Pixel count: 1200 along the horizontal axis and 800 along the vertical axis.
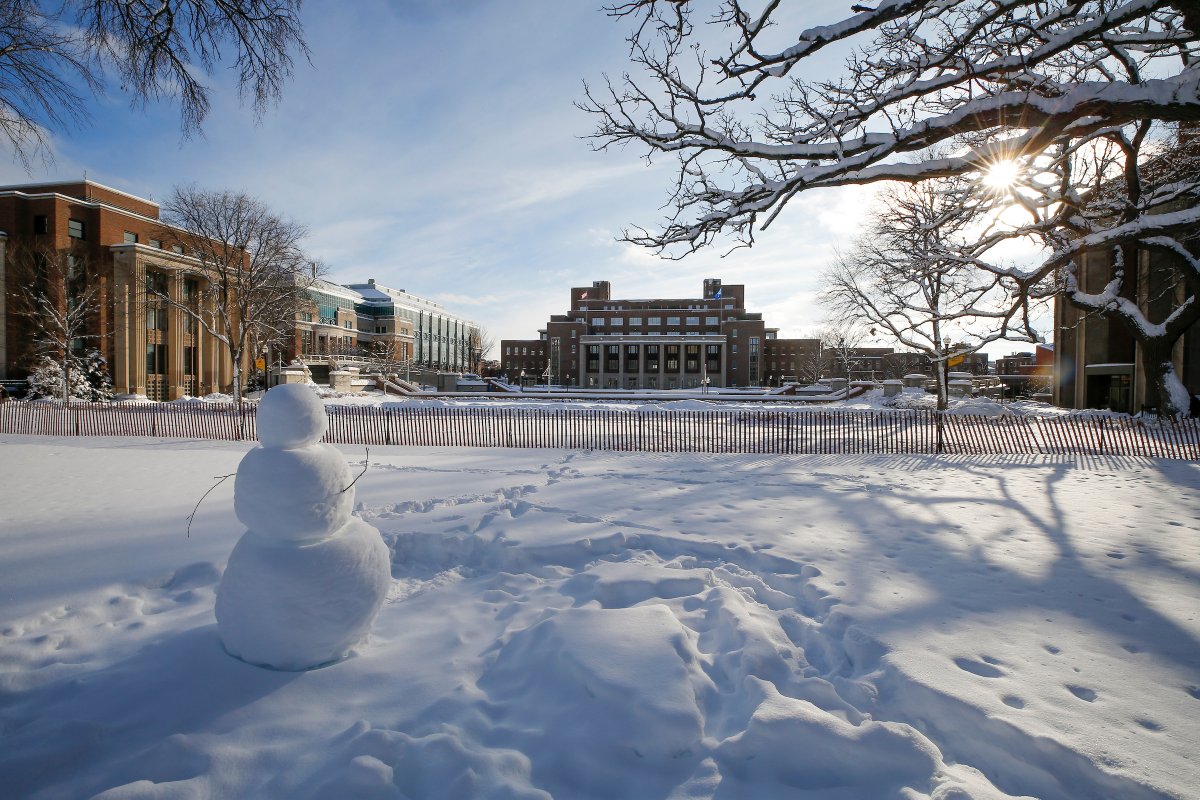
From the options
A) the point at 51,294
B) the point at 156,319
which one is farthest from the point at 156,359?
the point at 51,294

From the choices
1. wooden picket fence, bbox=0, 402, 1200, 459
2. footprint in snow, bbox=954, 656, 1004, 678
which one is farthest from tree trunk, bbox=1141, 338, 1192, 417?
footprint in snow, bbox=954, 656, 1004, 678

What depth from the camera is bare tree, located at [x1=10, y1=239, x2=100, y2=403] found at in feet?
108

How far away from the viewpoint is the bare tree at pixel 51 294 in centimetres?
3294

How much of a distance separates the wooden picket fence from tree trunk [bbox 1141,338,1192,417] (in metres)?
0.79

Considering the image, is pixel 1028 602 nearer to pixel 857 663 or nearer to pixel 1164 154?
pixel 857 663

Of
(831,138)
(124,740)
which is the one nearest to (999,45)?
(831,138)

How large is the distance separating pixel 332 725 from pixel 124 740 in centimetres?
98

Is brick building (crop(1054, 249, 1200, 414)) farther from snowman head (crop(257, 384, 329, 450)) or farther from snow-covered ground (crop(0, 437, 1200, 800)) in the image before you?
snowman head (crop(257, 384, 329, 450))

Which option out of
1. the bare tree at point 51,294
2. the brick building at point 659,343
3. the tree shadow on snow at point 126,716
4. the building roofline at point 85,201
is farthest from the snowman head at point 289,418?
the brick building at point 659,343

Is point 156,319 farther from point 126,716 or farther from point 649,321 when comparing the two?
point 649,321

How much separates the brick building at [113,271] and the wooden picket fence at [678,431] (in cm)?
1919

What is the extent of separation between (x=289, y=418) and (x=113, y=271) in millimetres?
47590

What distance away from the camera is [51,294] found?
111 feet

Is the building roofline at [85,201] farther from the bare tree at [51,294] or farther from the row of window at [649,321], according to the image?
the row of window at [649,321]
